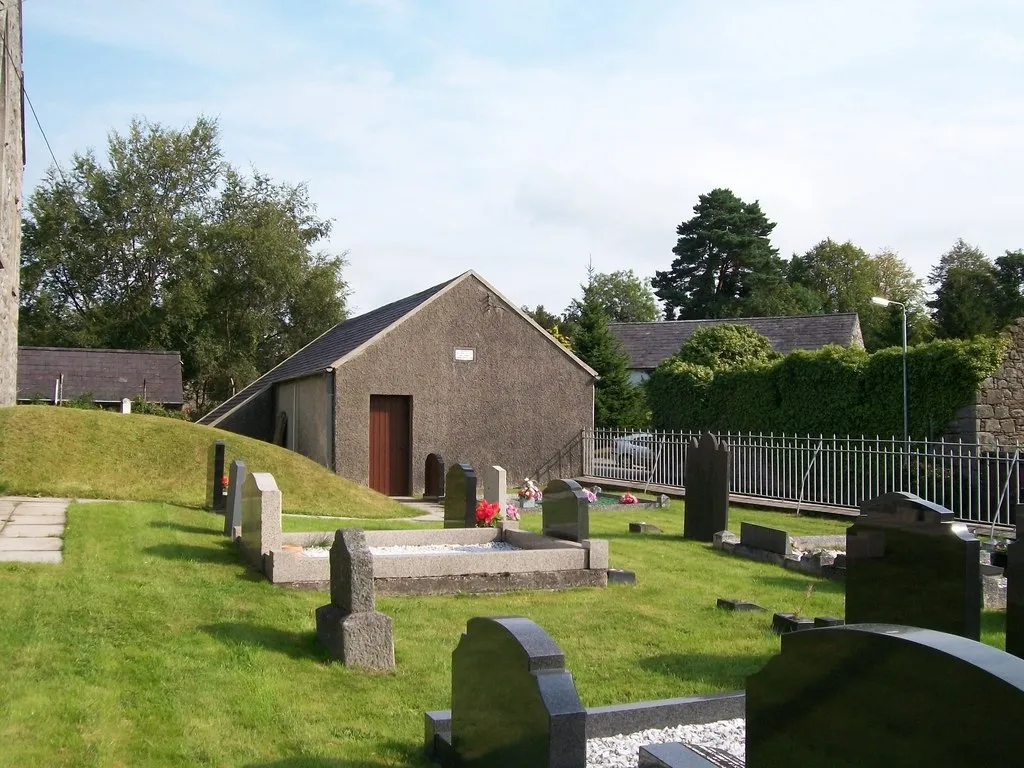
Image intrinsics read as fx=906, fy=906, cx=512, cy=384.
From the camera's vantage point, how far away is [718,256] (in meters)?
66.1

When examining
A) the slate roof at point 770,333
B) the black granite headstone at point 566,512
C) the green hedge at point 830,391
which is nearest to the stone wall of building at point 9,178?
the black granite headstone at point 566,512

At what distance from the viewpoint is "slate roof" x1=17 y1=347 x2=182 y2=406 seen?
98.3ft

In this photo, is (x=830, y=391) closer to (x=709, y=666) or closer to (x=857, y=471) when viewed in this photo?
(x=857, y=471)

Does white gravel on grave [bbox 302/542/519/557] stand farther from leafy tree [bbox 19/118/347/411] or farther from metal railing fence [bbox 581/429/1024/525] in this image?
leafy tree [bbox 19/118/347/411]

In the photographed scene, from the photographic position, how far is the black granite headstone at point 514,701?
3.79 metres

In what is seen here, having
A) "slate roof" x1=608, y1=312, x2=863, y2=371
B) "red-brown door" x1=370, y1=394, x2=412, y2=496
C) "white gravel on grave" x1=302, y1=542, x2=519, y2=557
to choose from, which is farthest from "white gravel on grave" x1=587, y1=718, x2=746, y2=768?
"slate roof" x1=608, y1=312, x2=863, y2=371

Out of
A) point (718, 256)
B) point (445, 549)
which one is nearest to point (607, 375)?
point (445, 549)

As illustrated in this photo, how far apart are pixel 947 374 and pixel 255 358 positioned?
32681 mm

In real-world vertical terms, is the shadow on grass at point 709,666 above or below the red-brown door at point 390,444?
below

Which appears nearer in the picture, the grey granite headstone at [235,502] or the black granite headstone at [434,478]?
the grey granite headstone at [235,502]

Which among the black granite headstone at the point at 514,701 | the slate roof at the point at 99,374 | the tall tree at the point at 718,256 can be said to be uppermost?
the tall tree at the point at 718,256

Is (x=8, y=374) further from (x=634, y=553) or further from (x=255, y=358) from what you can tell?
(x=255, y=358)

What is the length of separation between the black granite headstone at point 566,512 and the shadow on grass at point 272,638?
4112 mm

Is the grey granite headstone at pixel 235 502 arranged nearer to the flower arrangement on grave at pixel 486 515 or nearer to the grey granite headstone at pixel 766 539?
the flower arrangement on grave at pixel 486 515
